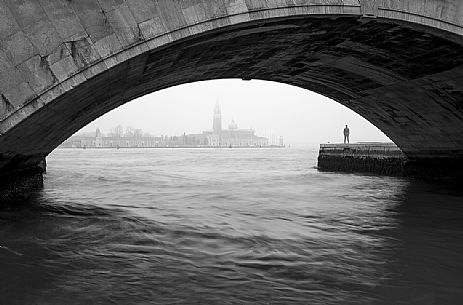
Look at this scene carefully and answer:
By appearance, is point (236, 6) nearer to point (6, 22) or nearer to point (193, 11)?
point (193, 11)

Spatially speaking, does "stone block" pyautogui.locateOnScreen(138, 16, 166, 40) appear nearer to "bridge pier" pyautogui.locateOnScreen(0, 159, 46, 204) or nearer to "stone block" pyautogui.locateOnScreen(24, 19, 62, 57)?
"stone block" pyautogui.locateOnScreen(24, 19, 62, 57)

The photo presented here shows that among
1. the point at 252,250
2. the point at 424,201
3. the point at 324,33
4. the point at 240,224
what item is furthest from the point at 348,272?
the point at 424,201

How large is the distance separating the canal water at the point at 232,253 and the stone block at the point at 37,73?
11.1 ft

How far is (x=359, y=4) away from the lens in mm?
8367

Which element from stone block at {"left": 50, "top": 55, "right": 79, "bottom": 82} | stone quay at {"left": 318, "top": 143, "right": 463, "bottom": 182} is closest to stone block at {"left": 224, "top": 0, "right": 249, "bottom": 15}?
stone block at {"left": 50, "top": 55, "right": 79, "bottom": 82}

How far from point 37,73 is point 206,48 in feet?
14.4

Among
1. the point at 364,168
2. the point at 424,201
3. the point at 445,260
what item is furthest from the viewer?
the point at 364,168

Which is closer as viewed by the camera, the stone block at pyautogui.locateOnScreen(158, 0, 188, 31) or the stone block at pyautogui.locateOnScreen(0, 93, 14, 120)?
the stone block at pyautogui.locateOnScreen(0, 93, 14, 120)

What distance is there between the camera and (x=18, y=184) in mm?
15227

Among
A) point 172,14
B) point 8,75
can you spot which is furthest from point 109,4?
point 8,75

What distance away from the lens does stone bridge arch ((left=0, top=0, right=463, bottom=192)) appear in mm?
6594

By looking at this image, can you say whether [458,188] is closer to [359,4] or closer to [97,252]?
[359,4]

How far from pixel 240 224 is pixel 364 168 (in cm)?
2196

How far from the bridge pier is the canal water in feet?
1.88
